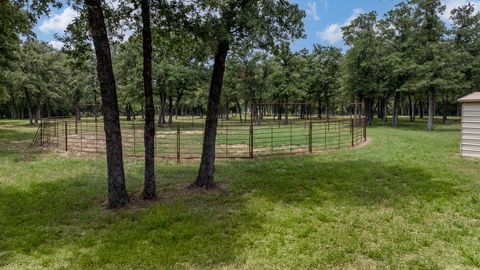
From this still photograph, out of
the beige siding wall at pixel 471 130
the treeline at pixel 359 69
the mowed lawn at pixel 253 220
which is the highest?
the treeline at pixel 359 69

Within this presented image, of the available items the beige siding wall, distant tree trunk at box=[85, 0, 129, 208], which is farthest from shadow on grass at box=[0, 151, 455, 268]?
the beige siding wall

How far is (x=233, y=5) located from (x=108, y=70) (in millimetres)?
2986

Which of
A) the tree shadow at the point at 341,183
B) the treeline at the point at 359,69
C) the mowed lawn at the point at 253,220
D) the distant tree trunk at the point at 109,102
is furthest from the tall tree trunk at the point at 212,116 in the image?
the treeline at the point at 359,69

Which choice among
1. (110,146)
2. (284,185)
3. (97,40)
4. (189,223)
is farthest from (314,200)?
(97,40)

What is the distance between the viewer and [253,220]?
19.5 ft

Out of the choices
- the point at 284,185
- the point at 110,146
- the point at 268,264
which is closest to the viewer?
the point at 268,264

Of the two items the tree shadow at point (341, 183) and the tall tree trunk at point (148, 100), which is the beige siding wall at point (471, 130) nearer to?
the tree shadow at point (341, 183)

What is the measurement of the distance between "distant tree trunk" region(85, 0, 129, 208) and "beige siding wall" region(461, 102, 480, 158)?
11481 millimetres

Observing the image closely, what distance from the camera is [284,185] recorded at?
8406 mm

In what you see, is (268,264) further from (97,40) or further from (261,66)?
(261,66)

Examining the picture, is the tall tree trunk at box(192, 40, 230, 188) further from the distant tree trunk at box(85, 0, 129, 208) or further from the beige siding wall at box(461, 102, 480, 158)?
the beige siding wall at box(461, 102, 480, 158)

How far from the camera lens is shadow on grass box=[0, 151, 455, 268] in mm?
4629

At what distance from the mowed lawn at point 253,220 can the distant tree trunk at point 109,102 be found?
1.51 feet

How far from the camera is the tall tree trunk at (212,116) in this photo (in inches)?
314
